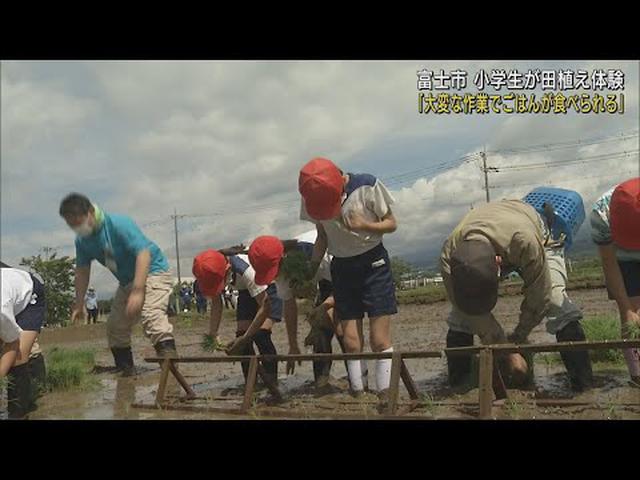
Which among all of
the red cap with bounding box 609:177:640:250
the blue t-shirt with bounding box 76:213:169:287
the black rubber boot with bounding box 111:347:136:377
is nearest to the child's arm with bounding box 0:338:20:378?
the blue t-shirt with bounding box 76:213:169:287

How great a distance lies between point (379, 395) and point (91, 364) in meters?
4.61

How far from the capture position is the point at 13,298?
405 centimetres

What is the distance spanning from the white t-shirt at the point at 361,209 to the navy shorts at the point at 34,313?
7.12 ft

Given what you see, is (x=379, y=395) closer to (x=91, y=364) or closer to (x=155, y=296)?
(x=155, y=296)

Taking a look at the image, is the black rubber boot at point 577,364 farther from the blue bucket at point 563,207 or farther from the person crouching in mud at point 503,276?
the blue bucket at point 563,207

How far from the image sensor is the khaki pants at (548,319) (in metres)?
3.81

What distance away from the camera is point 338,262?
4148mm

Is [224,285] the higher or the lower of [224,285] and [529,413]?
the higher

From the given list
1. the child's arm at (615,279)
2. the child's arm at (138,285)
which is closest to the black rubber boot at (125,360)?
the child's arm at (138,285)

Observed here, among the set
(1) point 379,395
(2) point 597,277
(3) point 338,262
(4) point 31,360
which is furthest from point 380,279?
(2) point 597,277

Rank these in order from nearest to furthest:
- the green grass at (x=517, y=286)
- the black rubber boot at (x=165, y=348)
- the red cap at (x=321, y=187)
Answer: the red cap at (x=321, y=187) → the black rubber boot at (x=165, y=348) → the green grass at (x=517, y=286)

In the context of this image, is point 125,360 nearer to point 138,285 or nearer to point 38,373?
point 38,373

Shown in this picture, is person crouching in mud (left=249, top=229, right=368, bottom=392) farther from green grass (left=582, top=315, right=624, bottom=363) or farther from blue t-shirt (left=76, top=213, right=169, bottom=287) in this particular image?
green grass (left=582, top=315, right=624, bottom=363)

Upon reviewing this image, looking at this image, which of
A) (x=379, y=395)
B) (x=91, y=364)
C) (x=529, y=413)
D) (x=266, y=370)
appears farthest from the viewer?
(x=91, y=364)
